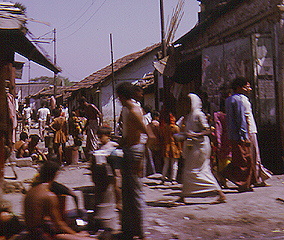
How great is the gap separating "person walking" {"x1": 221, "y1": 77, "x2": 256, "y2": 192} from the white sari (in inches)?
41.2

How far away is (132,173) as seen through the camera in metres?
4.72

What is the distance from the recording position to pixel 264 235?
500 centimetres

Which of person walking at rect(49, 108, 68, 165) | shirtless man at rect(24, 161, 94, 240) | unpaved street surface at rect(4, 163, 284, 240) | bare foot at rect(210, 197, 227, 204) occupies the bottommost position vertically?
unpaved street surface at rect(4, 163, 284, 240)

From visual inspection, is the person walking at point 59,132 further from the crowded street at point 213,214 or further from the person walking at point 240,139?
the person walking at point 240,139

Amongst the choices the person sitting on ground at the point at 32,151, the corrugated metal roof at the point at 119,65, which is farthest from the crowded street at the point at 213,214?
the corrugated metal roof at the point at 119,65

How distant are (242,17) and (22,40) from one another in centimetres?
747

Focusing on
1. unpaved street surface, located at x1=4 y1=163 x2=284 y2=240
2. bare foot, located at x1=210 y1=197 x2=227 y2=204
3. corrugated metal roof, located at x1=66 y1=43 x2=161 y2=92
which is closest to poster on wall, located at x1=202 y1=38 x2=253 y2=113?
unpaved street surface, located at x1=4 y1=163 x2=284 y2=240

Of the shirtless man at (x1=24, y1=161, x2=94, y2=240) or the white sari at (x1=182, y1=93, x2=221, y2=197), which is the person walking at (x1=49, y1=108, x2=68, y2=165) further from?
the shirtless man at (x1=24, y1=161, x2=94, y2=240)

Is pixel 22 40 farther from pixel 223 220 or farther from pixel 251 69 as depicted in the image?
pixel 251 69

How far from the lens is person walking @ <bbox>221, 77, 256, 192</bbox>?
7461 mm

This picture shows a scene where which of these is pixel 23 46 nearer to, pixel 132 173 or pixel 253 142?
pixel 132 173

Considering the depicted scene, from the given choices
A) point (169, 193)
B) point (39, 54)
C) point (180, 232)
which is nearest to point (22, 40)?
point (39, 54)

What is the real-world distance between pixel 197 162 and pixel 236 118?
4.56 feet

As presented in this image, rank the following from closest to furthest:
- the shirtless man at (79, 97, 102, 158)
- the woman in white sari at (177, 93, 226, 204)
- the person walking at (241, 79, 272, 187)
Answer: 1. the woman in white sari at (177, 93, 226, 204)
2. the person walking at (241, 79, 272, 187)
3. the shirtless man at (79, 97, 102, 158)
